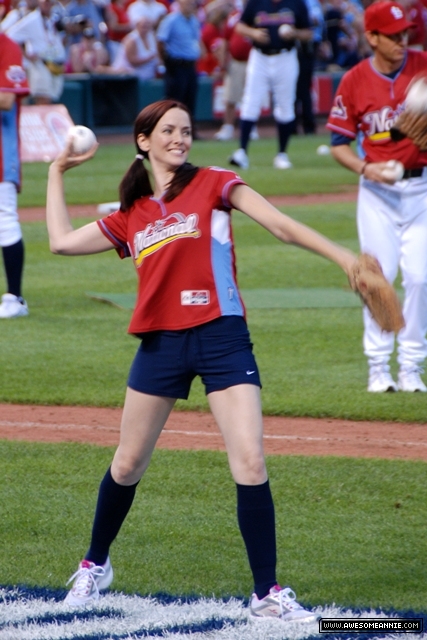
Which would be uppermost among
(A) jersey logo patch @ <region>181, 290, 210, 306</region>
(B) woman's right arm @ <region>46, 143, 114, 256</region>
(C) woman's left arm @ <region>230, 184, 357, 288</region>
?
(C) woman's left arm @ <region>230, 184, 357, 288</region>

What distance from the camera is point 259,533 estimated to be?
3822mm

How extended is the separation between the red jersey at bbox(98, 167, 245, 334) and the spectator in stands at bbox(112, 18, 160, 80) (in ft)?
65.6

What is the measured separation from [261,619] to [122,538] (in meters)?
1.21

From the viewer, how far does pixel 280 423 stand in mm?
6688

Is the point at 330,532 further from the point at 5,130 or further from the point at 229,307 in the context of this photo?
the point at 5,130

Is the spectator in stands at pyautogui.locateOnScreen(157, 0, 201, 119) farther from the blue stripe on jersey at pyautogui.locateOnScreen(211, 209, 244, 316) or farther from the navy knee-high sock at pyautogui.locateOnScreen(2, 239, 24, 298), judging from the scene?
the blue stripe on jersey at pyautogui.locateOnScreen(211, 209, 244, 316)

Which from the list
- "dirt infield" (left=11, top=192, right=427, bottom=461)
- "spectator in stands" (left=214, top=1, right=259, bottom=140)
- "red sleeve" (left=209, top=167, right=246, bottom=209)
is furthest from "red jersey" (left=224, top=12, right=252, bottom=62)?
"red sleeve" (left=209, top=167, right=246, bottom=209)

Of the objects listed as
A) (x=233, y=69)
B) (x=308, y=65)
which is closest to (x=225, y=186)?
(x=233, y=69)

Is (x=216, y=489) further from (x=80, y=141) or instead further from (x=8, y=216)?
(x=8, y=216)

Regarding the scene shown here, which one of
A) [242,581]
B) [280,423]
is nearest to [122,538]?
[242,581]

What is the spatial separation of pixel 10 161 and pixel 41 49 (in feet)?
38.0

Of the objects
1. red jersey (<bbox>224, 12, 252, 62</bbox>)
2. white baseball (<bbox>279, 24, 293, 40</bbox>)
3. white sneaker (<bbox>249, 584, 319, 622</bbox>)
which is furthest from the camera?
red jersey (<bbox>224, 12, 252, 62</bbox>)

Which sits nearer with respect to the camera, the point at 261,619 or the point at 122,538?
the point at 261,619

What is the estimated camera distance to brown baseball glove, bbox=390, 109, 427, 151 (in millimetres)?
5930
